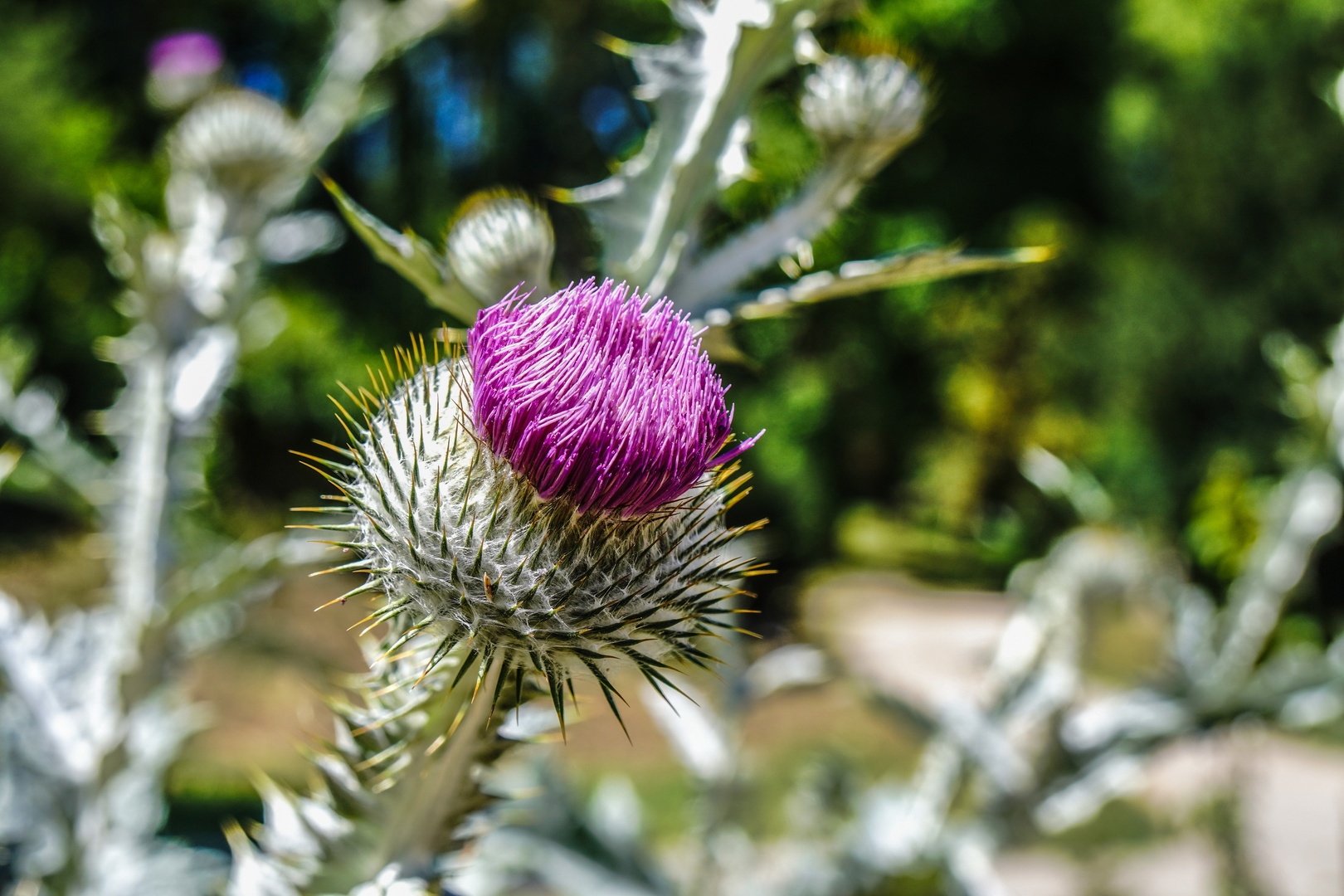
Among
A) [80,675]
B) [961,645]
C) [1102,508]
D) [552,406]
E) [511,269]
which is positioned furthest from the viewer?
[961,645]

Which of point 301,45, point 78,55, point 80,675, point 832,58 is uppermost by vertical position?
point 78,55

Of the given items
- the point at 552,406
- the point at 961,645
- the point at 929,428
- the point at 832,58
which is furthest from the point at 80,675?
the point at 929,428

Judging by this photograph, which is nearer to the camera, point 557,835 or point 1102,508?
point 557,835

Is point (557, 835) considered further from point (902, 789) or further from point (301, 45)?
point (301, 45)

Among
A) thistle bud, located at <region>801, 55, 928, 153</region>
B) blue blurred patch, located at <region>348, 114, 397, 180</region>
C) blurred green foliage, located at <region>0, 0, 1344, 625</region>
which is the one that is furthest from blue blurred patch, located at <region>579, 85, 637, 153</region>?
thistle bud, located at <region>801, 55, 928, 153</region>

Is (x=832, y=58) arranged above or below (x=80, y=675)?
above

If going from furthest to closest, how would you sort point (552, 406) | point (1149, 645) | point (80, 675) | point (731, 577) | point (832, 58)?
point (1149, 645)
point (80, 675)
point (832, 58)
point (731, 577)
point (552, 406)

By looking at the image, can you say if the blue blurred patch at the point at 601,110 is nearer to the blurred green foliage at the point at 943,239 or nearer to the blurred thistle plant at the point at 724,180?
the blurred green foliage at the point at 943,239

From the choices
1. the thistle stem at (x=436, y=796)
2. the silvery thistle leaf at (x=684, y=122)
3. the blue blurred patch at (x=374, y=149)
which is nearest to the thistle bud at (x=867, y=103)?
the silvery thistle leaf at (x=684, y=122)
